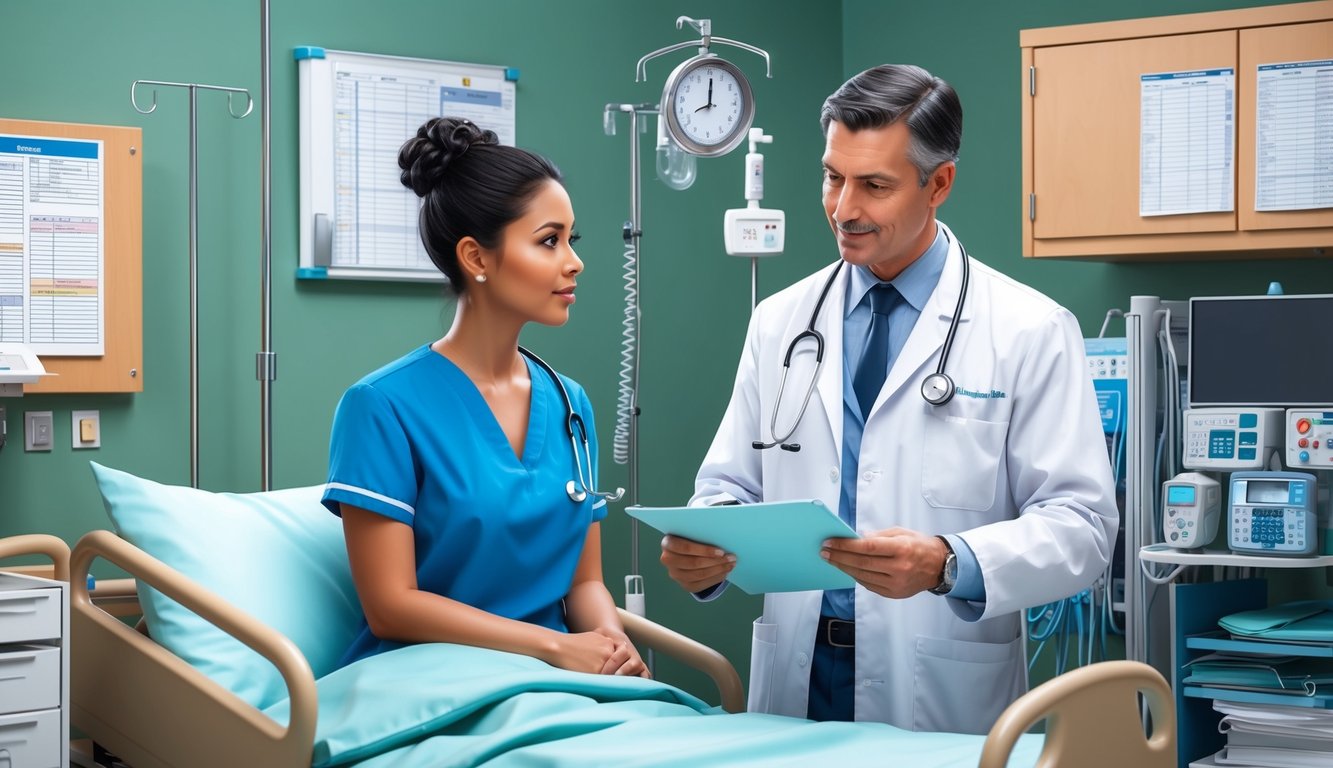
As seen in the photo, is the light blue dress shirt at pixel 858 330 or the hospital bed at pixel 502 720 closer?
the hospital bed at pixel 502 720

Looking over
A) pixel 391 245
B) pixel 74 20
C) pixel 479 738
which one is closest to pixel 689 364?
pixel 391 245

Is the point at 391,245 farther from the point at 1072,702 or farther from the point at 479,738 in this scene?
the point at 1072,702

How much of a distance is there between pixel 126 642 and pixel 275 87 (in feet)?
5.79

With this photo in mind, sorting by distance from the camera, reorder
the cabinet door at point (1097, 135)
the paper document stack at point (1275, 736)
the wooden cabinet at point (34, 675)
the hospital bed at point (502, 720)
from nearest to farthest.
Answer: the hospital bed at point (502, 720) < the wooden cabinet at point (34, 675) < the paper document stack at point (1275, 736) < the cabinet door at point (1097, 135)

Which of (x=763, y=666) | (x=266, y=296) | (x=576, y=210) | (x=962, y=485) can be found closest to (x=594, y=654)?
(x=763, y=666)

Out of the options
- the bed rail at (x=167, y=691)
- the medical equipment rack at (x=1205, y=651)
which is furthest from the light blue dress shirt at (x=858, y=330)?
the medical equipment rack at (x=1205, y=651)

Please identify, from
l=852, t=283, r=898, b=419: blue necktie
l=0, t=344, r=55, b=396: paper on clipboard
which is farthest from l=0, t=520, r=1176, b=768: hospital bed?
l=0, t=344, r=55, b=396: paper on clipboard

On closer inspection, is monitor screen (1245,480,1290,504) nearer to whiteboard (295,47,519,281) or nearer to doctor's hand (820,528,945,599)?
doctor's hand (820,528,945,599)

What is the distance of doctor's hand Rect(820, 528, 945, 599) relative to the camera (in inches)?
64.8

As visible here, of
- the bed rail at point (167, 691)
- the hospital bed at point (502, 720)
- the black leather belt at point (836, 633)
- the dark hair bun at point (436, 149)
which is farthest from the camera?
the dark hair bun at point (436, 149)

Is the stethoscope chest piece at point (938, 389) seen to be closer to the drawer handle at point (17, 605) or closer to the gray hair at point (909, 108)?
the gray hair at point (909, 108)

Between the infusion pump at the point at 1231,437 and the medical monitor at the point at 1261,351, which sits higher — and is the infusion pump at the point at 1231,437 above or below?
below

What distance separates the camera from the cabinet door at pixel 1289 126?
11.0ft

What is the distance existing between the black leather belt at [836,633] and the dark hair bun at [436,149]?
900mm
